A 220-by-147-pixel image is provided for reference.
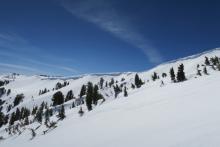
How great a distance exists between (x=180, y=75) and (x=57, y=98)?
91.1 m

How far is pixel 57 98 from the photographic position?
145 m

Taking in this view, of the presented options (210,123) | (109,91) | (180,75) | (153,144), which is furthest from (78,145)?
(109,91)

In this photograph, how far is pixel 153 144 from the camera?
1266 cm

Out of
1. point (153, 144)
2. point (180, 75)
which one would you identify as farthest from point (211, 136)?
point (180, 75)

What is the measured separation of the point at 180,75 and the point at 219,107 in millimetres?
71844

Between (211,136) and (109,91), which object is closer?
(211,136)

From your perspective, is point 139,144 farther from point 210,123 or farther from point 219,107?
point 219,107

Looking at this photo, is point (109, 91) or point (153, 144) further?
point (109, 91)

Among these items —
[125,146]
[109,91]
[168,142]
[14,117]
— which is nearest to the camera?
[168,142]

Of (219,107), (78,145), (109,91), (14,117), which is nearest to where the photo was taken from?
(219,107)

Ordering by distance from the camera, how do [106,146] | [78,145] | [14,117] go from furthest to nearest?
[14,117], [78,145], [106,146]

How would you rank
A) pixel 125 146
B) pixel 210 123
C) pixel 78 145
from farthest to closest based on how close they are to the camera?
1. pixel 78 145
2. pixel 125 146
3. pixel 210 123

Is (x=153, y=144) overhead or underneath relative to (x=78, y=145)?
overhead

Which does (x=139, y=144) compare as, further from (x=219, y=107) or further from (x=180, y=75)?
(x=180, y=75)
